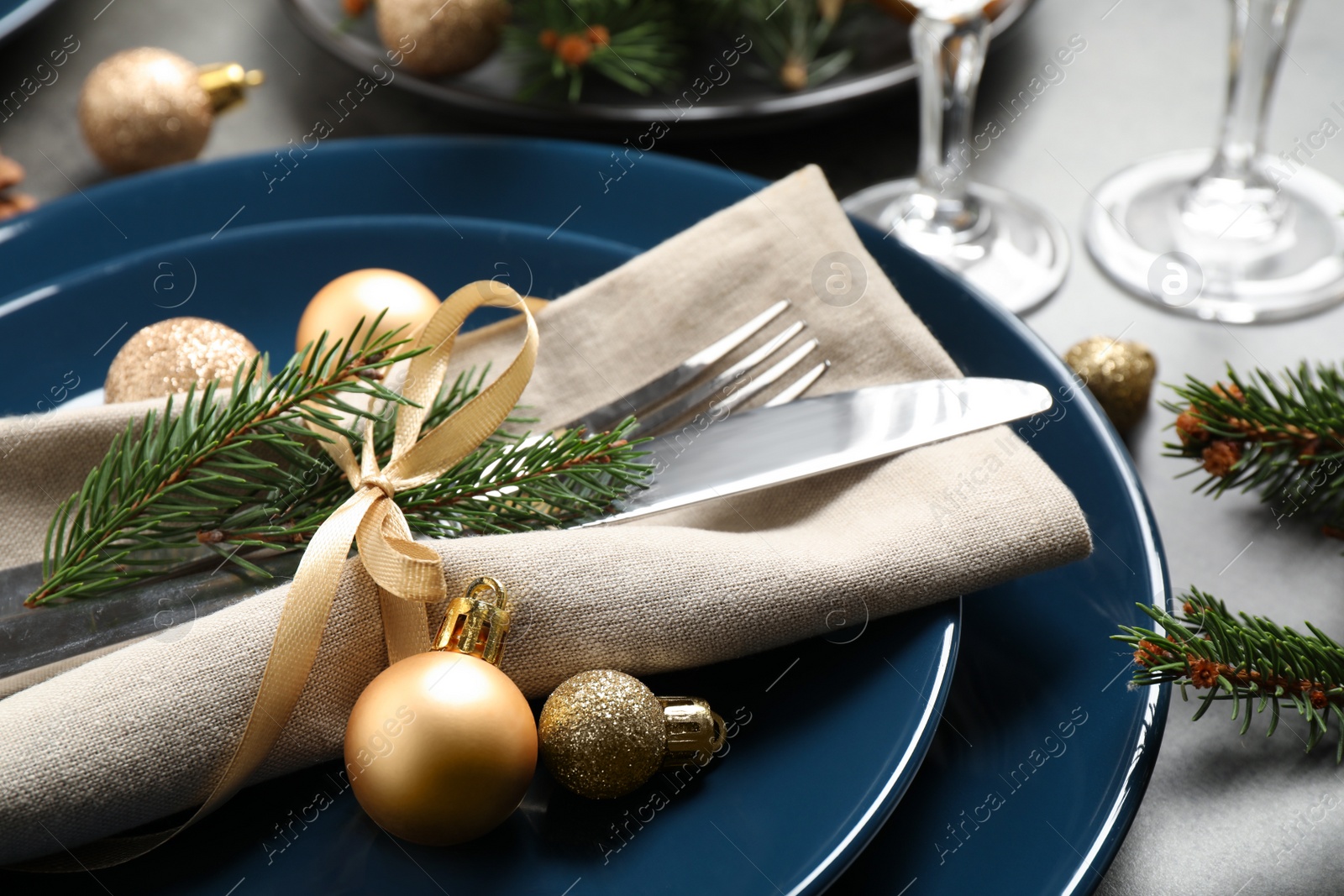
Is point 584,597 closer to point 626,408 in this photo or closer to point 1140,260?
point 626,408

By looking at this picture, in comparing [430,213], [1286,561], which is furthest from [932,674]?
[430,213]

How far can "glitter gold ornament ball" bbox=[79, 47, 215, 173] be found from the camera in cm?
73

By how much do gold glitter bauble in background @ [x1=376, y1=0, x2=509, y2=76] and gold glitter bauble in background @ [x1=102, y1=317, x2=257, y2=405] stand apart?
310 millimetres

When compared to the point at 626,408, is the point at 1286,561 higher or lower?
lower

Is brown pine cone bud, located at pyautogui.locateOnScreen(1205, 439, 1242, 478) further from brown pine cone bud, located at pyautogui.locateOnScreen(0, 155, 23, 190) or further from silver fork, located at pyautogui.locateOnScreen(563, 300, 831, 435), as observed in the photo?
brown pine cone bud, located at pyautogui.locateOnScreen(0, 155, 23, 190)

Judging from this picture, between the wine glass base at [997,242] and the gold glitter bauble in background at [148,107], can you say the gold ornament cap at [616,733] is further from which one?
the gold glitter bauble in background at [148,107]

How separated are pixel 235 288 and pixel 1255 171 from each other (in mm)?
650

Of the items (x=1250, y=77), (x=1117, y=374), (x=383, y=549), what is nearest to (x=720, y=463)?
(x=383, y=549)

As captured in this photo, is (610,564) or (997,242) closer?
(610,564)

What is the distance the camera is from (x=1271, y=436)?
51cm

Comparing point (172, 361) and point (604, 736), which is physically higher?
point (172, 361)

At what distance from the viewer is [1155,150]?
0.81 m

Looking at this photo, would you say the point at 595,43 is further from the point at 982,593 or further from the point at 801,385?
the point at 982,593

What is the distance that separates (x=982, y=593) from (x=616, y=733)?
19cm
